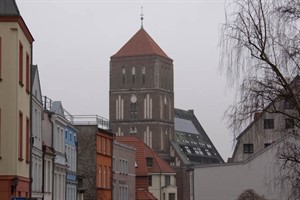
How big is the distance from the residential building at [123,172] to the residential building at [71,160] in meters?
15.2

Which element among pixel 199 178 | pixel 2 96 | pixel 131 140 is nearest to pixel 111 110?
pixel 131 140

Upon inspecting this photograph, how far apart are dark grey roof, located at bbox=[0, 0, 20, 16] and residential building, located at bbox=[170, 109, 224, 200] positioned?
100811mm

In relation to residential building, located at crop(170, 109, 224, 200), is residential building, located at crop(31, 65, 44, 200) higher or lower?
lower

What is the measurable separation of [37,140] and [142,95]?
365ft

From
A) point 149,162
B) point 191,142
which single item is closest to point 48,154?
point 149,162

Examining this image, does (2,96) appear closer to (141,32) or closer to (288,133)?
(288,133)

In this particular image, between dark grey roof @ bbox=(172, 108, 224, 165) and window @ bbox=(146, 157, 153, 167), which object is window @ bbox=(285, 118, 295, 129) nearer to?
window @ bbox=(146, 157, 153, 167)

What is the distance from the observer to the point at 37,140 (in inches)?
1801

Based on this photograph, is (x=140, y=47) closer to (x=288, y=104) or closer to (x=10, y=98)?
(x=10, y=98)

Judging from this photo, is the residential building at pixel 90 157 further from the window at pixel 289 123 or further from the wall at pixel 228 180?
the window at pixel 289 123

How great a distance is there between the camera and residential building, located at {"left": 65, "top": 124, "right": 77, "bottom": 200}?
57866 mm

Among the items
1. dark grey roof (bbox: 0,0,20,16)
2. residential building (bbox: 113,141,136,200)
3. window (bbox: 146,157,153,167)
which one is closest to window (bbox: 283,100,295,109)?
dark grey roof (bbox: 0,0,20,16)

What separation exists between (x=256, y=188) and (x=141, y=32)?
96786mm

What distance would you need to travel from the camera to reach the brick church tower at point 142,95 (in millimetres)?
153125
